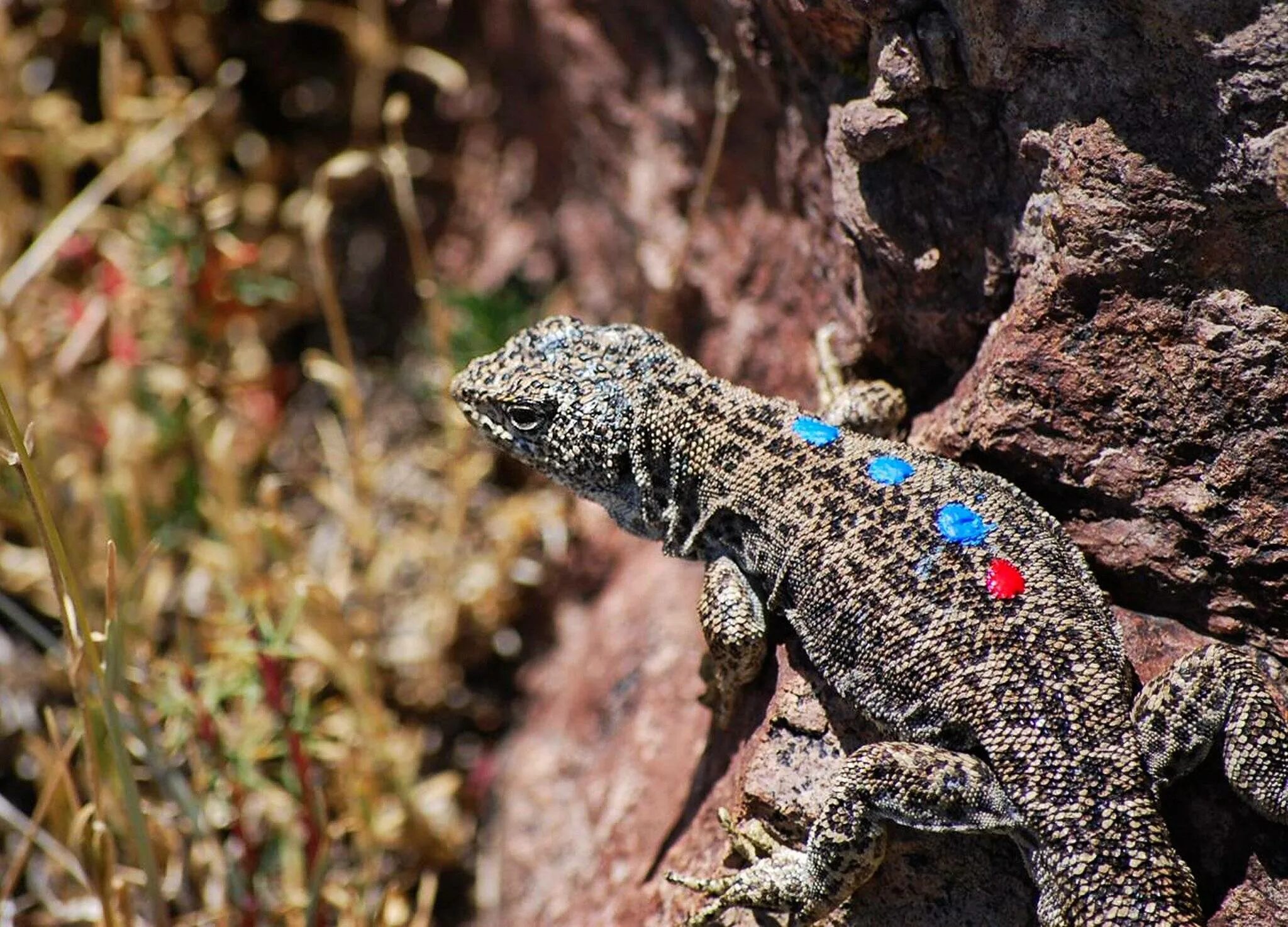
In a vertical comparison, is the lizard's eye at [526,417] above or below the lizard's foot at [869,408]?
below

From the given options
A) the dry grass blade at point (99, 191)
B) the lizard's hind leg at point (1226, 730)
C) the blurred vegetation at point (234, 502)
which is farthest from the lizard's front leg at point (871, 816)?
the dry grass blade at point (99, 191)

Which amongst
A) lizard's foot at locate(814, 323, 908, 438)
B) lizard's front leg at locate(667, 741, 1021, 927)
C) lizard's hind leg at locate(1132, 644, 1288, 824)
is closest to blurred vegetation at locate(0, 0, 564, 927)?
lizard's front leg at locate(667, 741, 1021, 927)

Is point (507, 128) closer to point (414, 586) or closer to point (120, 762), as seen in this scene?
point (414, 586)

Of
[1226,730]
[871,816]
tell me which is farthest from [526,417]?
[1226,730]

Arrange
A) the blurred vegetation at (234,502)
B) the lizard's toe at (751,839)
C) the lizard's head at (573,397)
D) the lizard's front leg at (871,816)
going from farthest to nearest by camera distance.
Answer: the blurred vegetation at (234,502), the lizard's head at (573,397), the lizard's toe at (751,839), the lizard's front leg at (871,816)

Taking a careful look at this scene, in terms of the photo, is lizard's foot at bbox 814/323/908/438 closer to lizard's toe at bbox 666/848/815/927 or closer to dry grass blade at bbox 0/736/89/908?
lizard's toe at bbox 666/848/815/927

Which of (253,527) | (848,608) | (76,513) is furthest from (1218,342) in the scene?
(76,513)

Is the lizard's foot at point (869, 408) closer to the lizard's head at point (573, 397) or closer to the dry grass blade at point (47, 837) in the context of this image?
the lizard's head at point (573, 397)
